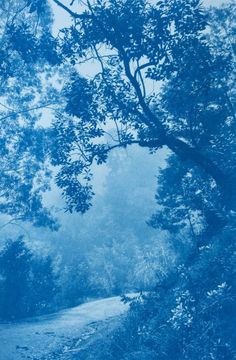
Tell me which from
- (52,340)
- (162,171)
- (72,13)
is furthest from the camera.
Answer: (162,171)

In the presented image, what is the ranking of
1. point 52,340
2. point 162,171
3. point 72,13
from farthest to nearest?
point 162,171
point 52,340
point 72,13

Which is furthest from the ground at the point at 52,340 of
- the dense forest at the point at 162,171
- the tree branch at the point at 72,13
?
the tree branch at the point at 72,13

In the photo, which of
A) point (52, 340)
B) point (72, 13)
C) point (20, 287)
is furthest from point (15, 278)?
point (72, 13)

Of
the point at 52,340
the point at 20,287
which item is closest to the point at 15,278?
the point at 20,287

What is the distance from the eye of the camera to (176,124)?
1684 cm

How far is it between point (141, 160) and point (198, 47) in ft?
201

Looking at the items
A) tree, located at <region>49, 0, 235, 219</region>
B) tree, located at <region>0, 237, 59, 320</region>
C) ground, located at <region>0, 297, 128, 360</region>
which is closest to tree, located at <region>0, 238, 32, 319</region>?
tree, located at <region>0, 237, 59, 320</region>

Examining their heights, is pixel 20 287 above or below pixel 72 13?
below

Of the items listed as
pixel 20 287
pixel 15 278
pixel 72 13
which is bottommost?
pixel 20 287

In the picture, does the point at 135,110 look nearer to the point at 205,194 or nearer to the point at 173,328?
Answer: the point at 173,328

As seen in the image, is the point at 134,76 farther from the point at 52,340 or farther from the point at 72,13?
the point at 52,340

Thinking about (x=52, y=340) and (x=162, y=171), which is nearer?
(x=52, y=340)

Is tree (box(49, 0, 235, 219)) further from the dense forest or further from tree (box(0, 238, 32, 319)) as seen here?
tree (box(0, 238, 32, 319))

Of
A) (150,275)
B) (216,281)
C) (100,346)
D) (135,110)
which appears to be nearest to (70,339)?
(100,346)
